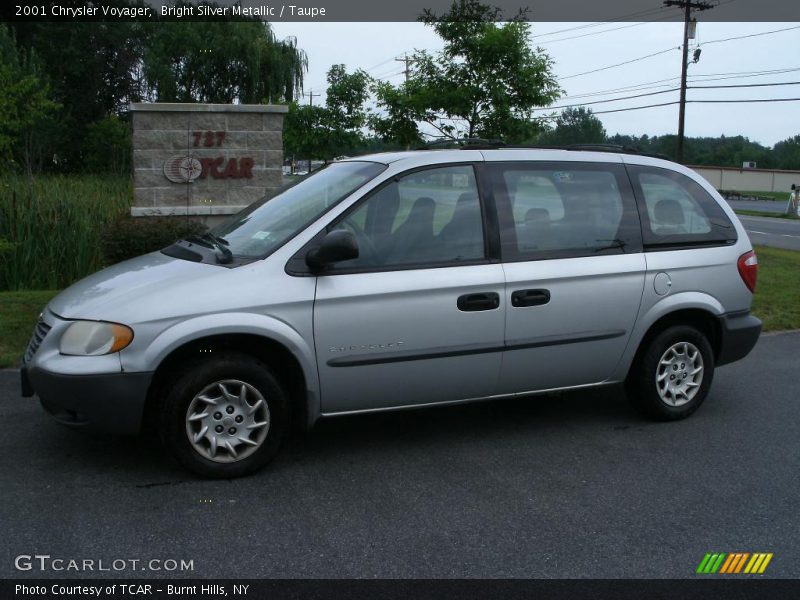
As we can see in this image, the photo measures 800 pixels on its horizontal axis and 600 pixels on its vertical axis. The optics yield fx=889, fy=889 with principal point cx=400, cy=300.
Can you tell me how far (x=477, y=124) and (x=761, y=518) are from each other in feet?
37.1

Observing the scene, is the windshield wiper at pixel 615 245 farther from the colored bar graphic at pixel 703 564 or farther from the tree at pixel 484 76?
the tree at pixel 484 76

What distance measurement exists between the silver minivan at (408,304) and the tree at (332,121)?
24.3 meters

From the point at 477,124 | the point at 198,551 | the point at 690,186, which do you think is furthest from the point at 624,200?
the point at 477,124

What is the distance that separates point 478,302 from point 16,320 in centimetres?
515

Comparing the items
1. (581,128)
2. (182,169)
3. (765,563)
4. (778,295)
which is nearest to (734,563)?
(765,563)

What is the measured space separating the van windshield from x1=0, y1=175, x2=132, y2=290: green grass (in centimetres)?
557

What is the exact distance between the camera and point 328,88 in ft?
105

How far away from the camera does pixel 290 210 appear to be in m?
5.48

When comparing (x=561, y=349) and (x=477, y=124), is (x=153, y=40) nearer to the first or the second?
(x=477, y=124)

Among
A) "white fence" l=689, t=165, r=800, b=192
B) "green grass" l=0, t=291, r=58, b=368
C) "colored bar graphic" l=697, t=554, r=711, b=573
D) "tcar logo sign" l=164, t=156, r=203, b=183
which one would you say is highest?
"white fence" l=689, t=165, r=800, b=192

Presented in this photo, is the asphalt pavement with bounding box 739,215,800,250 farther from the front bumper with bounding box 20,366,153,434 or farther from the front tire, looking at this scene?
the front bumper with bounding box 20,366,153,434

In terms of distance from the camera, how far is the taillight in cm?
620
